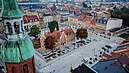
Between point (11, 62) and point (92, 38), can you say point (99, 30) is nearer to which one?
point (92, 38)

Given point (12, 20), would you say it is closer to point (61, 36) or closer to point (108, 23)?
point (61, 36)

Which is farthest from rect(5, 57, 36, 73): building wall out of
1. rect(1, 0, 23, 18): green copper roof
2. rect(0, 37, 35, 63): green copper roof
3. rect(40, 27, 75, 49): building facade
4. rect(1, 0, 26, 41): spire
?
rect(40, 27, 75, 49): building facade

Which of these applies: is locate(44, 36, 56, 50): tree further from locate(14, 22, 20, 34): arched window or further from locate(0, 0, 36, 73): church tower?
locate(14, 22, 20, 34): arched window

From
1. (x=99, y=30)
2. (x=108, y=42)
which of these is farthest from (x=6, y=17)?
(x=99, y=30)

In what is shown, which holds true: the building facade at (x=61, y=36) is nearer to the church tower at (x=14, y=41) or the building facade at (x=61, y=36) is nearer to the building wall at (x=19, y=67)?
the building wall at (x=19, y=67)

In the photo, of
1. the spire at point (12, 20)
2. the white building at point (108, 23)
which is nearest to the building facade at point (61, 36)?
the white building at point (108, 23)

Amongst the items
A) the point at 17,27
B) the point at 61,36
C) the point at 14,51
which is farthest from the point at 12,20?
the point at 61,36
